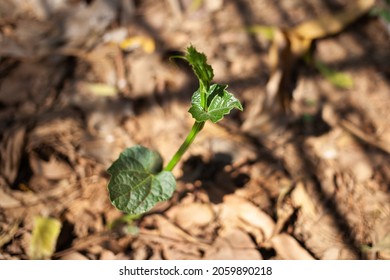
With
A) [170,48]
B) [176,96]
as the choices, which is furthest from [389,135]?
[170,48]

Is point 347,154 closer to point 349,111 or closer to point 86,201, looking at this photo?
point 349,111

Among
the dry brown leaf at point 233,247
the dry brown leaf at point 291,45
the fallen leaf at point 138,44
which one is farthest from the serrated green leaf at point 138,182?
the fallen leaf at point 138,44

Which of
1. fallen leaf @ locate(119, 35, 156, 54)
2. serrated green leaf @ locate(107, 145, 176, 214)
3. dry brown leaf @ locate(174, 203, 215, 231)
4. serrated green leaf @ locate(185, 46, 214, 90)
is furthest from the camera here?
fallen leaf @ locate(119, 35, 156, 54)

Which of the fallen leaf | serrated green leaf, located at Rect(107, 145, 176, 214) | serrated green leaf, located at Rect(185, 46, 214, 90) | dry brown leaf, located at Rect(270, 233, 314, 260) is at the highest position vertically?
the fallen leaf

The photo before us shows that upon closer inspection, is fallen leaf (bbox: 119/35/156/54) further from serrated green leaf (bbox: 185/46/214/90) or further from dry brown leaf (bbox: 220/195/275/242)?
serrated green leaf (bbox: 185/46/214/90)

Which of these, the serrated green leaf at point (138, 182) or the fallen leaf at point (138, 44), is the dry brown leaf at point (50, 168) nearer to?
the serrated green leaf at point (138, 182)

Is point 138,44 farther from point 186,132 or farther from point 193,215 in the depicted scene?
point 193,215

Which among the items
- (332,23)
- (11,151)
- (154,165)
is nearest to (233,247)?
(154,165)

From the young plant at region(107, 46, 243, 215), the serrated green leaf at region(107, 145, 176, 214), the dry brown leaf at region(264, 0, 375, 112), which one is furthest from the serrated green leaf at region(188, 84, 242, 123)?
the dry brown leaf at region(264, 0, 375, 112)
